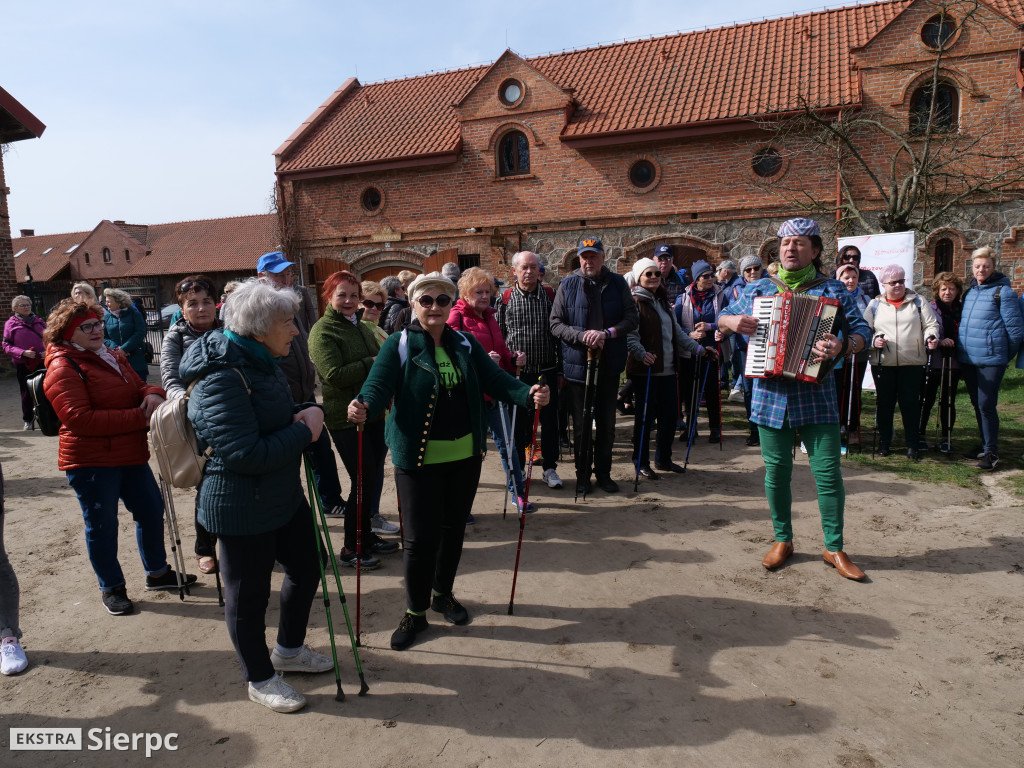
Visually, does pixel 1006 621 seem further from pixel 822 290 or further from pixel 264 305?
pixel 264 305

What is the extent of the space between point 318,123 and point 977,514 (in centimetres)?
1950

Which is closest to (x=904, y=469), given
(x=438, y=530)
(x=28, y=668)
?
(x=438, y=530)

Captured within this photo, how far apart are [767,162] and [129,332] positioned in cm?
1303

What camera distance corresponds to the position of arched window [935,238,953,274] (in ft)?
44.9

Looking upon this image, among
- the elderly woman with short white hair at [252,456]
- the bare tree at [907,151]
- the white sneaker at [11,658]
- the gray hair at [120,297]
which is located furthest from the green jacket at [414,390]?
the bare tree at [907,151]

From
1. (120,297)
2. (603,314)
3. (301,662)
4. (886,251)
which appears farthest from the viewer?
(886,251)

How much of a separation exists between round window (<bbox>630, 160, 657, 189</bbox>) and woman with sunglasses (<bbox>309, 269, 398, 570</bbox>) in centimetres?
1240

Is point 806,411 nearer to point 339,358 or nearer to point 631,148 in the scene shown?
point 339,358

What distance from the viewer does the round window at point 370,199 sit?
17734 millimetres

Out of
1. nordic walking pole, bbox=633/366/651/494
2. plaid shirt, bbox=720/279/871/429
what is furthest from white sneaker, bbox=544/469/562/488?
plaid shirt, bbox=720/279/871/429

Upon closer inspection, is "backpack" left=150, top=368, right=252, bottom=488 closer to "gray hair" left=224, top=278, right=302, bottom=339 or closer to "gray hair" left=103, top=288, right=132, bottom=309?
"gray hair" left=224, top=278, right=302, bottom=339

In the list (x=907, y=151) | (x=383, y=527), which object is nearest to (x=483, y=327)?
(x=383, y=527)

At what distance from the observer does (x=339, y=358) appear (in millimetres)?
4324

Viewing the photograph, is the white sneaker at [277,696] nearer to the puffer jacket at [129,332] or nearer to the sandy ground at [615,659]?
the sandy ground at [615,659]
